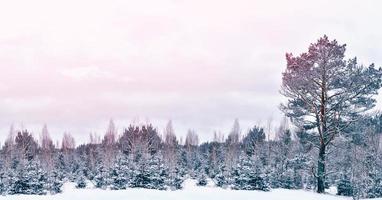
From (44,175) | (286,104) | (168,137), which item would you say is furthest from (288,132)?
(44,175)

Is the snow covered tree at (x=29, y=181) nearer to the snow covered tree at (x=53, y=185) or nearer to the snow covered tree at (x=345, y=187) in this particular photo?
the snow covered tree at (x=53, y=185)

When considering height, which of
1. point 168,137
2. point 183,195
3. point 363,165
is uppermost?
point 168,137

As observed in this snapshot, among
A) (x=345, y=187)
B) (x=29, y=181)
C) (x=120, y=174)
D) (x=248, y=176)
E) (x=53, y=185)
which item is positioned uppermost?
(x=248, y=176)

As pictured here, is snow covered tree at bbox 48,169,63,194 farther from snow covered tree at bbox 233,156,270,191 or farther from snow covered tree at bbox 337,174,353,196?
snow covered tree at bbox 337,174,353,196

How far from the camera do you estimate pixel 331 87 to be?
38156 mm

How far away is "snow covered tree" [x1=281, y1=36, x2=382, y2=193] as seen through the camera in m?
37.8

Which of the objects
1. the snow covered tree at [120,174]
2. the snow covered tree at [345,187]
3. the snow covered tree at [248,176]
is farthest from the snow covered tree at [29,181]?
the snow covered tree at [345,187]

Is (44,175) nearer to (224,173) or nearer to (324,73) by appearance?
(224,173)

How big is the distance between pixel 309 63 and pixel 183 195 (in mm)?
14644

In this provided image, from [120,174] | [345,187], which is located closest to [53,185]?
[120,174]

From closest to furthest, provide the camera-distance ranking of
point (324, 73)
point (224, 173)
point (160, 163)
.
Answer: point (324, 73) < point (160, 163) < point (224, 173)

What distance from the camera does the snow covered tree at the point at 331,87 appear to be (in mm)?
37750

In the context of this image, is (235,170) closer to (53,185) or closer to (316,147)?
(316,147)

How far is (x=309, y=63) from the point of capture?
1516 inches
